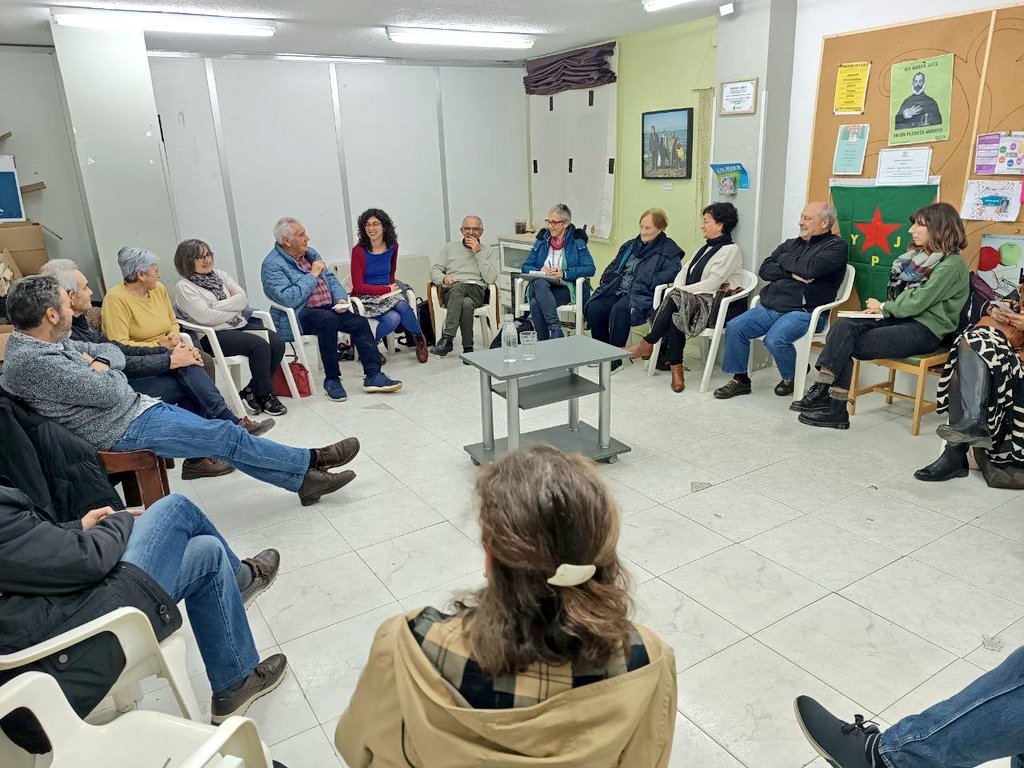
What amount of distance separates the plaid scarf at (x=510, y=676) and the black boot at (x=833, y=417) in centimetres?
343

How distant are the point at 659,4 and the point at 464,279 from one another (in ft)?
8.24

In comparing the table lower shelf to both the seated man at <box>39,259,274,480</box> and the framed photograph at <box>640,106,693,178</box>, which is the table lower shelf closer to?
the seated man at <box>39,259,274,480</box>

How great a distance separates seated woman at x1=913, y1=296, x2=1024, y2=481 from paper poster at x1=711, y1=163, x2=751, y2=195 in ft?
6.38

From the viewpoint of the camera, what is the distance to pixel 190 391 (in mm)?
3926

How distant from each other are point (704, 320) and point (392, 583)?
3029 mm

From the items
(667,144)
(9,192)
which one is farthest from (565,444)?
(9,192)

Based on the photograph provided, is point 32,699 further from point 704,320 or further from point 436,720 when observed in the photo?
point 704,320

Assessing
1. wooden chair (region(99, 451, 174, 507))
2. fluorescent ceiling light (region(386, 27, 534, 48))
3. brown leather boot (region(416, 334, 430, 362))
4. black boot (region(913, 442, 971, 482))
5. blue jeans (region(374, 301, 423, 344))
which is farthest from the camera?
brown leather boot (region(416, 334, 430, 362))

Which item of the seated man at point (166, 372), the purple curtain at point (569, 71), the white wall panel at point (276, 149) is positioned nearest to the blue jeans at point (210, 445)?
the seated man at point (166, 372)

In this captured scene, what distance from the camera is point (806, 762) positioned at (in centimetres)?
190

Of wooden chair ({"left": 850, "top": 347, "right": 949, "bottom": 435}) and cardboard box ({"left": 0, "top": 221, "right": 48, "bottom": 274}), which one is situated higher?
cardboard box ({"left": 0, "top": 221, "right": 48, "bottom": 274})

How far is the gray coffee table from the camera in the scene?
355 centimetres

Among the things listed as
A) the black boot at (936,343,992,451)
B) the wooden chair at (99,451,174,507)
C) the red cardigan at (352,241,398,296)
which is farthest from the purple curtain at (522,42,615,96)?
the wooden chair at (99,451,174,507)

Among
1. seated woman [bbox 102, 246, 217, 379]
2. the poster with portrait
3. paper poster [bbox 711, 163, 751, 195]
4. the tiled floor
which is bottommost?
the tiled floor
